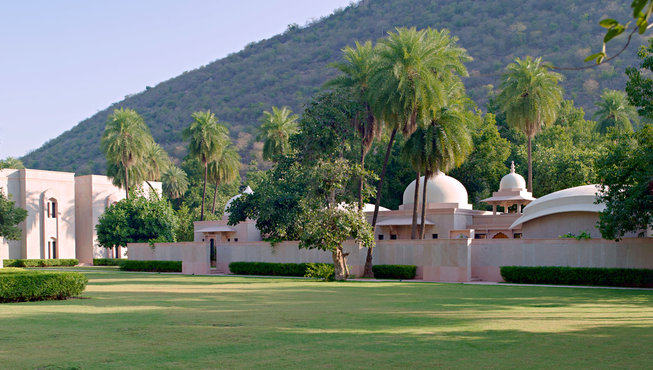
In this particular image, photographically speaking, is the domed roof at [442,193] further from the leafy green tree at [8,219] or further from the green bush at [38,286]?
the leafy green tree at [8,219]

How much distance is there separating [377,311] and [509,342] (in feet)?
21.2

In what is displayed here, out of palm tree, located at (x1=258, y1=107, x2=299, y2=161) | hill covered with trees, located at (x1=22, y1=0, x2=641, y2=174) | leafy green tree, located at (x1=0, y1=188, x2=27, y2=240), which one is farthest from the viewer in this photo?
hill covered with trees, located at (x1=22, y1=0, x2=641, y2=174)

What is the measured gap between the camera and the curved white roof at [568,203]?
122ft

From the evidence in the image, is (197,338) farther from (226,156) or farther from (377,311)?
(226,156)

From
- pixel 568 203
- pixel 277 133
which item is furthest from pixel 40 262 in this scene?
pixel 568 203

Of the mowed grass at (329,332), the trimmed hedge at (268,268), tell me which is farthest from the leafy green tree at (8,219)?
the mowed grass at (329,332)

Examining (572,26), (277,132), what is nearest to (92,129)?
(277,132)

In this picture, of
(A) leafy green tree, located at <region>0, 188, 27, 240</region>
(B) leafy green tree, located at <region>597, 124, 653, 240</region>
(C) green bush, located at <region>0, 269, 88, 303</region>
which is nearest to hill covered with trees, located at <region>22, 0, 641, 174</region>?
(A) leafy green tree, located at <region>0, 188, 27, 240</region>

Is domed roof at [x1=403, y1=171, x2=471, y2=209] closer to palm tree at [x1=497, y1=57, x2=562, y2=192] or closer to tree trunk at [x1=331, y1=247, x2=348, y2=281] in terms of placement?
palm tree at [x1=497, y1=57, x2=562, y2=192]

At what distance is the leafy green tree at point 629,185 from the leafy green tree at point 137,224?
42.7 m

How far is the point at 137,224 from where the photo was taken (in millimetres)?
62000

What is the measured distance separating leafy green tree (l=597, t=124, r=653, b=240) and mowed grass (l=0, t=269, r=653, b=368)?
5872mm

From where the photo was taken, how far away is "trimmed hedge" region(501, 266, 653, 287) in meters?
30.2

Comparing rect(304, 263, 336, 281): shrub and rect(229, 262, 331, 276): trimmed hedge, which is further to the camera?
rect(229, 262, 331, 276): trimmed hedge
